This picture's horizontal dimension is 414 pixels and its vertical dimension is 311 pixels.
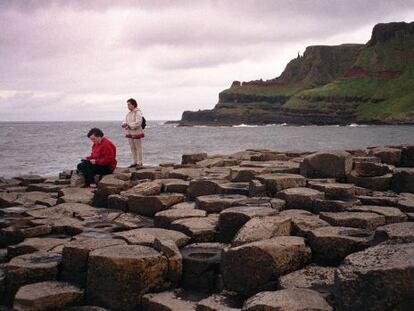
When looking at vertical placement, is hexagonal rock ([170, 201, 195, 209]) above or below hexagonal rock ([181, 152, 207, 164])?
below

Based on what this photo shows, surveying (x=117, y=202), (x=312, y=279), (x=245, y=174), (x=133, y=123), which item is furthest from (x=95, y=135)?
(x=312, y=279)

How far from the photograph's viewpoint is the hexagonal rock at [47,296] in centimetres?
516

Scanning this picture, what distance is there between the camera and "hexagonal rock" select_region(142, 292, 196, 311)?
204 inches

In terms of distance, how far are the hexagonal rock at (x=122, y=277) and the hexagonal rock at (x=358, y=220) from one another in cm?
254

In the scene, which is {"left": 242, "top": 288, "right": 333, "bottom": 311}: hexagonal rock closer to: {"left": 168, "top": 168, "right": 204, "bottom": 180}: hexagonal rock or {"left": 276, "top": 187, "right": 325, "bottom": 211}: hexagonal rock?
{"left": 276, "top": 187, "right": 325, "bottom": 211}: hexagonal rock

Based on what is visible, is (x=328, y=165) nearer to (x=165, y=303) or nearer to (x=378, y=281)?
(x=165, y=303)

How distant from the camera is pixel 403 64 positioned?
556 feet

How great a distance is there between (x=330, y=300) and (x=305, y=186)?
4116mm

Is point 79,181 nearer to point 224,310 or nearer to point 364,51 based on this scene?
point 224,310

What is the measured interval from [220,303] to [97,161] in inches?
293

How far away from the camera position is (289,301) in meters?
4.38

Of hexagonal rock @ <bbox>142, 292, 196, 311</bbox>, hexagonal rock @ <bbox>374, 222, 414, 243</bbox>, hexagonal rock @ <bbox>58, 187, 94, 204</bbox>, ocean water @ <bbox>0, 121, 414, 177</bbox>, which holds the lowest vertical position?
ocean water @ <bbox>0, 121, 414, 177</bbox>

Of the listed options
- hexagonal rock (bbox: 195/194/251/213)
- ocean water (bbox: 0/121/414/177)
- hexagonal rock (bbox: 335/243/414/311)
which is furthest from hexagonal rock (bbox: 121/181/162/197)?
ocean water (bbox: 0/121/414/177)

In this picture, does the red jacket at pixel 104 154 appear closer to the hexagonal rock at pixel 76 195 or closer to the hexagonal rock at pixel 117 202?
the hexagonal rock at pixel 76 195
